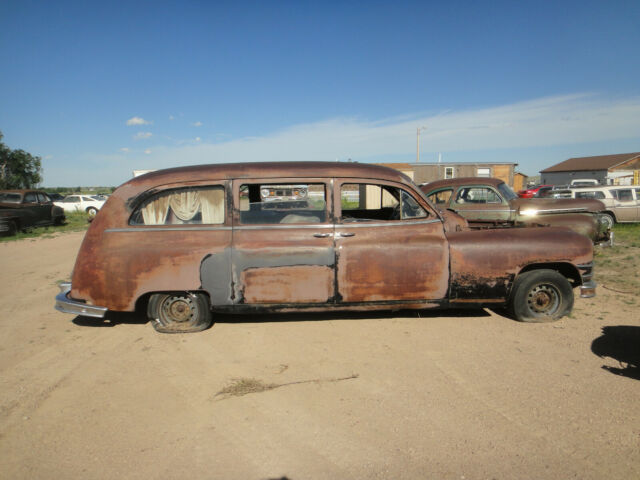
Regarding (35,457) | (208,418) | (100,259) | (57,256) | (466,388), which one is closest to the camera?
(35,457)

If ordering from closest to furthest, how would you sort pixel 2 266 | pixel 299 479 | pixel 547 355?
1. pixel 299 479
2. pixel 547 355
3. pixel 2 266

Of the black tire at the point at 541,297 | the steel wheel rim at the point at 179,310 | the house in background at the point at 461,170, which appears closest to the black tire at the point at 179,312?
the steel wheel rim at the point at 179,310

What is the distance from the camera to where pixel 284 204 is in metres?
4.21

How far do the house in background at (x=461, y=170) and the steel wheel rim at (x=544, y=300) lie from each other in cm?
3497

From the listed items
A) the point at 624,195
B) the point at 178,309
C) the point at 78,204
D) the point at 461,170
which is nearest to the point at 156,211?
the point at 178,309

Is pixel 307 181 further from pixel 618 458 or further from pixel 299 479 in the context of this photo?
pixel 618 458

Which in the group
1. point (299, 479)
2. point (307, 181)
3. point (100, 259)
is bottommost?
point (299, 479)

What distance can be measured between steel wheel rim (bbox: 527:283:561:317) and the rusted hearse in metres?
0.08

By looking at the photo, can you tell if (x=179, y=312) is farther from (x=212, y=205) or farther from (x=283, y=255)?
(x=283, y=255)

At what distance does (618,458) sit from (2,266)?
10.2 m

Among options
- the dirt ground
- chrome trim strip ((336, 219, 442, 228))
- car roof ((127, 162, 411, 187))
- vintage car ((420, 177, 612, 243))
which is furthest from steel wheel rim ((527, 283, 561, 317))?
vintage car ((420, 177, 612, 243))

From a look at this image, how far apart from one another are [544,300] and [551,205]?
4234mm

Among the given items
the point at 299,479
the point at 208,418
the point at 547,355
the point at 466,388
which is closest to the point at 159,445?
the point at 208,418

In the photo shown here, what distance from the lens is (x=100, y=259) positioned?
3674mm
